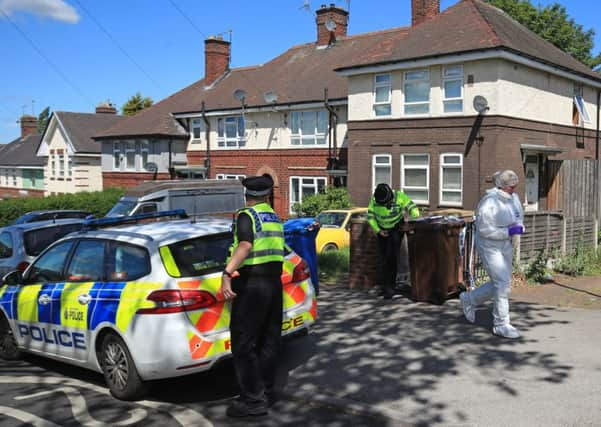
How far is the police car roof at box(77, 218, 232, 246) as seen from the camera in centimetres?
577

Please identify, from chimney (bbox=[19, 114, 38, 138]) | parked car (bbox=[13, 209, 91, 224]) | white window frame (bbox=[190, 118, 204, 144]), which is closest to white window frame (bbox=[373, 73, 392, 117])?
parked car (bbox=[13, 209, 91, 224])

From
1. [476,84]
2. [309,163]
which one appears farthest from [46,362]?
[309,163]

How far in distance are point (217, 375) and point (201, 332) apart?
1202 millimetres

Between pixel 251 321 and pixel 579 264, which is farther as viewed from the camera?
pixel 579 264

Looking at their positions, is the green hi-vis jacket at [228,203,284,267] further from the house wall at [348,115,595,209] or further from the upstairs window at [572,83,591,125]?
the upstairs window at [572,83,591,125]

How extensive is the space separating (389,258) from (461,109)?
13.1 metres

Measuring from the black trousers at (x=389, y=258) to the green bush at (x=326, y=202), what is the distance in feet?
47.0

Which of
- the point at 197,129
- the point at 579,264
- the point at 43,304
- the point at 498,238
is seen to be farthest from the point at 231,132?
the point at 498,238

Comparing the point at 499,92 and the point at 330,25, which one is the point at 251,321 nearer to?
the point at 499,92

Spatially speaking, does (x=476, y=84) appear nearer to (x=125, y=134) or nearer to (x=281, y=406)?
(x=281, y=406)

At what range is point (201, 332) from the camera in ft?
17.4

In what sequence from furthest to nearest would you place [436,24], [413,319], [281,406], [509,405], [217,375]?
[436,24], [413,319], [217,375], [281,406], [509,405]

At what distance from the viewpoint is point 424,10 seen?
25.1 metres

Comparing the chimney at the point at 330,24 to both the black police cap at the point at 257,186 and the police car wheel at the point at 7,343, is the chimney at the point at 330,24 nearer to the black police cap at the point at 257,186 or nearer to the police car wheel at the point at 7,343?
the police car wheel at the point at 7,343
